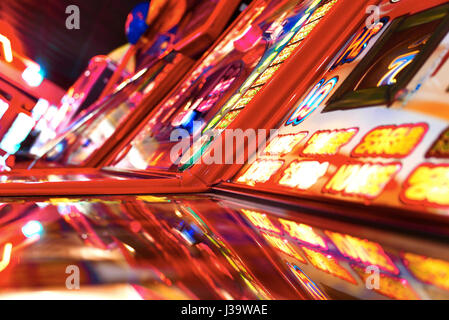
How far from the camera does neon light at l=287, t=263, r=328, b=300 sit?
1.50 feet

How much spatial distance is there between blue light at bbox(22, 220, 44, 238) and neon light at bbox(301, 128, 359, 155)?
1.83 ft

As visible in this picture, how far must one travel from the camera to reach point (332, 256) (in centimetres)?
61

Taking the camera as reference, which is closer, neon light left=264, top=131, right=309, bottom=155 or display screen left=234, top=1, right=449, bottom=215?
display screen left=234, top=1, right=449, bottom=215

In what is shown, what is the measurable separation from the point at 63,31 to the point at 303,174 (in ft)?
16.6

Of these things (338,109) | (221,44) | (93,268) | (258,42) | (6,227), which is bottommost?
(93,268)

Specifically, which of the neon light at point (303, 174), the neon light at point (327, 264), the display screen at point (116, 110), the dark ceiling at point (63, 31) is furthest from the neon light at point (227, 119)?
the dark ceiling at point (63, 31)

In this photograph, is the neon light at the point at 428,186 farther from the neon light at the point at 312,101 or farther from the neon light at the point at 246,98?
the neon light at the point at 246,98

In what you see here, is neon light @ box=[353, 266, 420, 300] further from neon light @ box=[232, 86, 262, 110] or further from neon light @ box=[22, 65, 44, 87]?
neon light @ box=[22, 65, 44, 87]

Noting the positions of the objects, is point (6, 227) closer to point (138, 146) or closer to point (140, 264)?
point (140, 264)

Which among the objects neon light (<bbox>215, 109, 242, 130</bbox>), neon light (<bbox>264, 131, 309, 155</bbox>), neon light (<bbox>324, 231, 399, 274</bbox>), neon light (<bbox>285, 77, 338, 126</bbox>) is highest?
neon light (<bbox>215, 109, 242, 130</bbox>)

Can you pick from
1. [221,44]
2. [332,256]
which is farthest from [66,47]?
[332,256]

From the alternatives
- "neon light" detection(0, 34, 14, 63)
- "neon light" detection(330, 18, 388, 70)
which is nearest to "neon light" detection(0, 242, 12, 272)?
"neon light" detection(330, 18, 388, 70)

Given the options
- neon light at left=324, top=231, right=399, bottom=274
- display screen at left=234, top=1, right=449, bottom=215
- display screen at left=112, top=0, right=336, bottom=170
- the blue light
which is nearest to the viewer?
neon light at left=324, top=231, right=399, bottom=274

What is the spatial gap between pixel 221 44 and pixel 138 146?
70 centimetres
